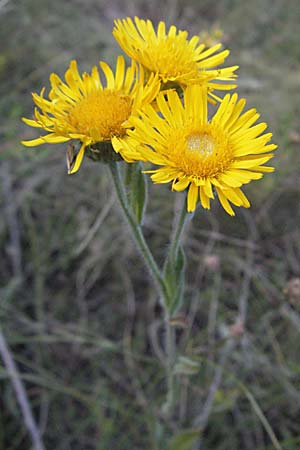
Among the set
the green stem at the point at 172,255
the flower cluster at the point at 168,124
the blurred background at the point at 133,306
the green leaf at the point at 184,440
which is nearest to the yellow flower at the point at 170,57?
the flower cluster at the point at 168,124

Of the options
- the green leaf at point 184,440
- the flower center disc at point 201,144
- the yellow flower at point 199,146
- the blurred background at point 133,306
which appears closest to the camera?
the yellow flower at point 199,146

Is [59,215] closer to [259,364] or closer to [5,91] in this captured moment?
[5,91]

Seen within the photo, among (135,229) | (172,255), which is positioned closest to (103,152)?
(135,229)

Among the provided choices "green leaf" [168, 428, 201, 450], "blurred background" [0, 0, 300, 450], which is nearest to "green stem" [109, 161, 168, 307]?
"blurred background" [0, 0, 300, 450]

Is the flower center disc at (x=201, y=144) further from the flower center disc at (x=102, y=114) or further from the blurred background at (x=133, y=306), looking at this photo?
the blurred background at (x=133, y=306)

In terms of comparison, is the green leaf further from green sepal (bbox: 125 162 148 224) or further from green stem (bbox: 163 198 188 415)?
green sepal (bbox: 125 162 148 224)

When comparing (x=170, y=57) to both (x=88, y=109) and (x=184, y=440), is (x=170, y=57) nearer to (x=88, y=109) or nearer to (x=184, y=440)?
(x=88, y=109)

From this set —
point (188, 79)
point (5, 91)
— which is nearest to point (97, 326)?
point (188, 79)
